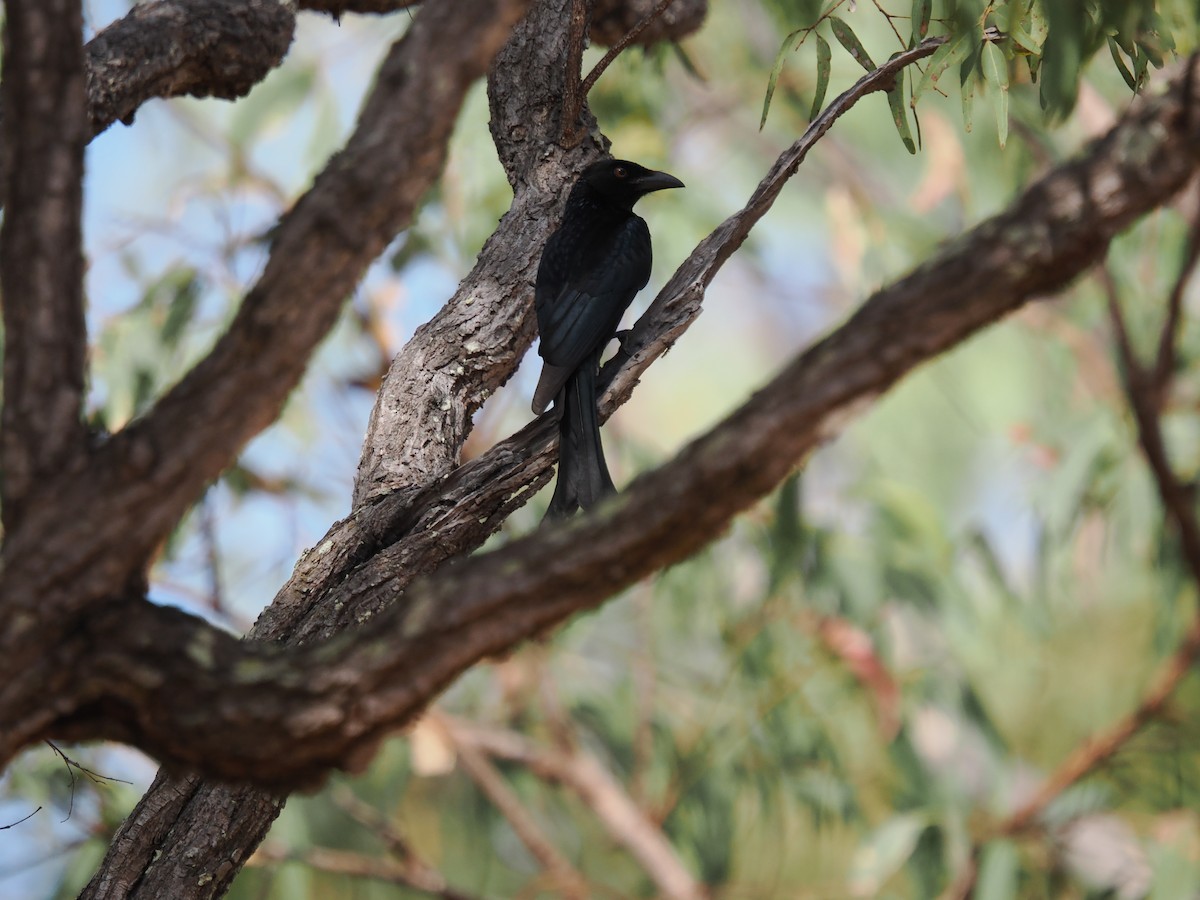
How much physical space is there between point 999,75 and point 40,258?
1745 mm

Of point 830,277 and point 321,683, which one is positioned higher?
point 830,277

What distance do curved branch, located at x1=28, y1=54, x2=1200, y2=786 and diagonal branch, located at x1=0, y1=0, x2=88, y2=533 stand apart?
212mm

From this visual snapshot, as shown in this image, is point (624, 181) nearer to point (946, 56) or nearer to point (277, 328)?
point (946, 56)

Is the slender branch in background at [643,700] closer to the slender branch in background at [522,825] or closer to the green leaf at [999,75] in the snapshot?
the slender branch in background at [522,825]

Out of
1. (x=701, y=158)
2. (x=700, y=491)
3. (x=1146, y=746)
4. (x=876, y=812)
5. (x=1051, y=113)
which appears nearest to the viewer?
(x=700, y=491)

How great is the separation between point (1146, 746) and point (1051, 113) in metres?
4.58

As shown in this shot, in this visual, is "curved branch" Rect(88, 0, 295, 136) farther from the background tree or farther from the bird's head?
the bird's head

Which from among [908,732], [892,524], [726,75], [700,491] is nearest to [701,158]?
[726,75]

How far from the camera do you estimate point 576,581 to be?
1.47 metres

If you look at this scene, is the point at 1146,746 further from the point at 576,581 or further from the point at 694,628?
the point at 576,581

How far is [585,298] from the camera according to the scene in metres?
3.29

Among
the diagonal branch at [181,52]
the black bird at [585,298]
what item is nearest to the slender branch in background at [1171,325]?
the black bird at [585,298]

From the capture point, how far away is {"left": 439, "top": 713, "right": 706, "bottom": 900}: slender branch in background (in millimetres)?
6605

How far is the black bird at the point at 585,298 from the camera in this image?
9.22ft
